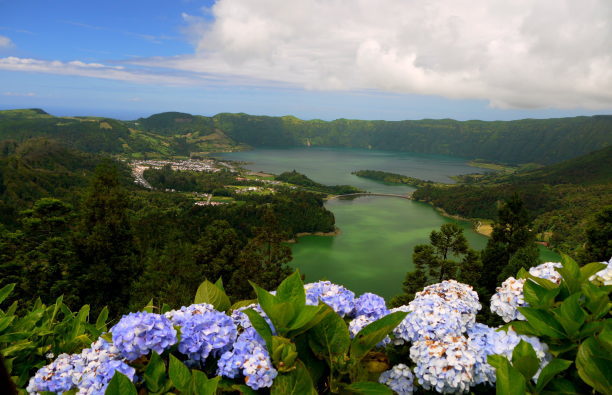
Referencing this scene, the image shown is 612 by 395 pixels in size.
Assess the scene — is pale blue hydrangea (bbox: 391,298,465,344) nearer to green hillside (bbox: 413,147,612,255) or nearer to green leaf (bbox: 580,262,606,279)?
green leaf (bbox: 580,262,606,279)

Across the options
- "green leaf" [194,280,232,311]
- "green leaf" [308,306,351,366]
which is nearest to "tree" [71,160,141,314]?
"green leaf" [194,280,232,311]

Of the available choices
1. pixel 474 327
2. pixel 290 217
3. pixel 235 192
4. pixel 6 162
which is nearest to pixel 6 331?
pixel 474 327

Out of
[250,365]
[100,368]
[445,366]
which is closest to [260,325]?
[250,365]

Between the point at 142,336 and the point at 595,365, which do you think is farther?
the point at 142,336

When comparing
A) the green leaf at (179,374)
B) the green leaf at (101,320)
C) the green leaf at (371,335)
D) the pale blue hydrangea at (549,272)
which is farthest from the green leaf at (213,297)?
the pale blue hydrangea at (549,272)

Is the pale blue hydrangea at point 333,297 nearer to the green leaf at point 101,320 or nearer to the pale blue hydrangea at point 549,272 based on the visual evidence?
the pale blue hydrangea at point 549,272

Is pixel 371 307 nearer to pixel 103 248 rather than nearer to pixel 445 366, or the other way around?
pixel 445 366

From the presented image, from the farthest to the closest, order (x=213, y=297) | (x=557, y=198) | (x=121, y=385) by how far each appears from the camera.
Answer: (x=557, y=198), (x=213, y=297), (x=121, y=385)
